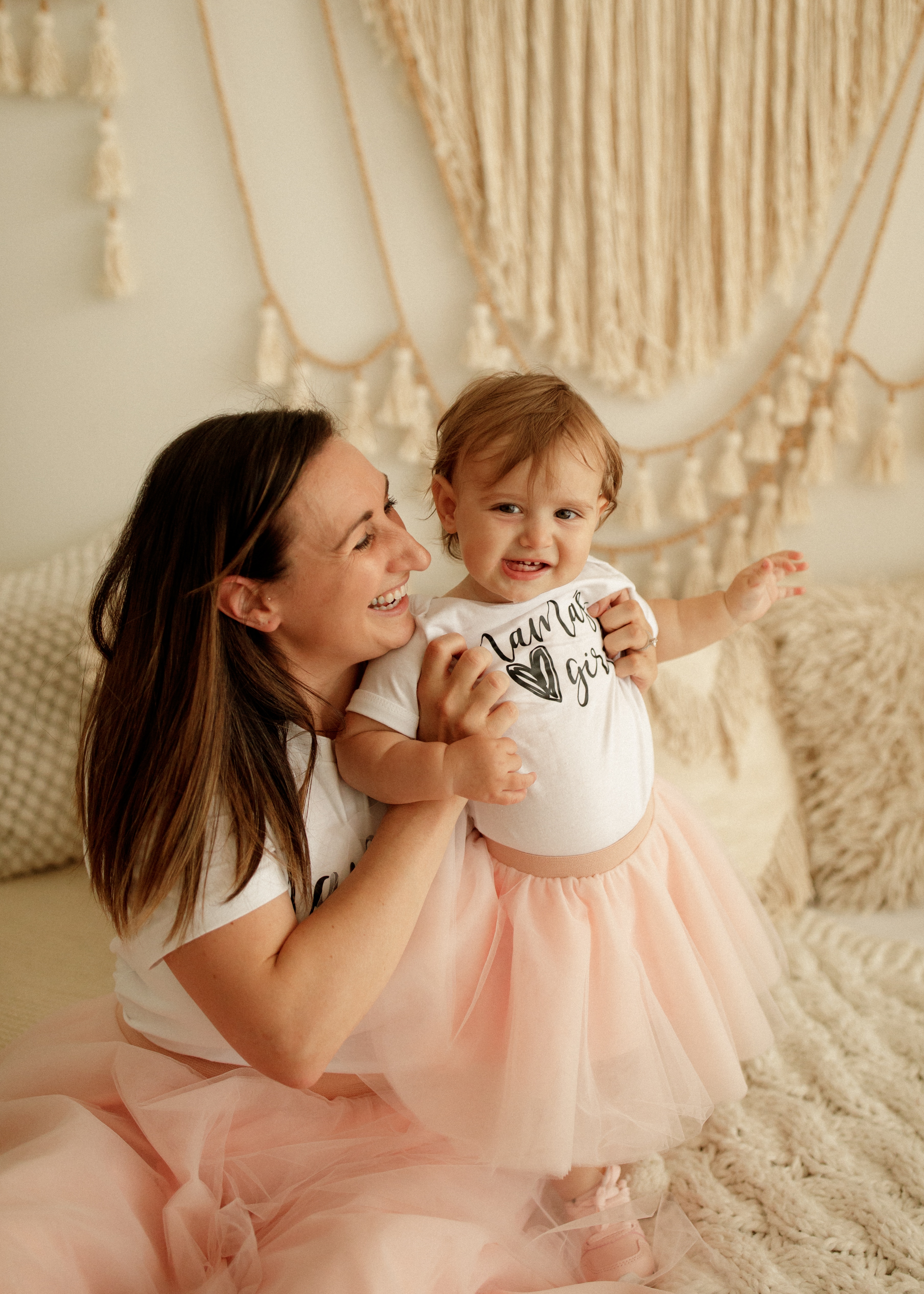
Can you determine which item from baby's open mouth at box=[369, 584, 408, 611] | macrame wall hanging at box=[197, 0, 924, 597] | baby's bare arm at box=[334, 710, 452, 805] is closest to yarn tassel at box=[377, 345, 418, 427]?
macrame wall hanging at box=[197, 0, 924, 597]

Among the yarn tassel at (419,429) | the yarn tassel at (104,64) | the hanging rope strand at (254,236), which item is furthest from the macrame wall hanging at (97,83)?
the yarn tassel at (419,429)

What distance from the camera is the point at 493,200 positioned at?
62.8 inches

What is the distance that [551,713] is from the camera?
0.97 metres

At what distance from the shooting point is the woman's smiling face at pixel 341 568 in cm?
94

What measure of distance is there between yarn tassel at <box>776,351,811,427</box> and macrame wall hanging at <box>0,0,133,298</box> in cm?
120

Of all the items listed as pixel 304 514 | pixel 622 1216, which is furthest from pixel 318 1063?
pixel 304 514

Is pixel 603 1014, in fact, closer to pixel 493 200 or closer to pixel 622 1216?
pixel 622 1216

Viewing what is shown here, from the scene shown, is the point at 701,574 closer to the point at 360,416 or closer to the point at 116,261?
the point at 360,416

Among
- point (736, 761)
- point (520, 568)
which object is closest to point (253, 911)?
point (520, 568)

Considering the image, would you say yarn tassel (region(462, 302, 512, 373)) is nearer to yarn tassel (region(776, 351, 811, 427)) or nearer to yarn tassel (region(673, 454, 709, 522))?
yarn tassel (region(673, 454, 709, 522))

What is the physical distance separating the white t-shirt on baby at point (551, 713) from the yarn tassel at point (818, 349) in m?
0.93

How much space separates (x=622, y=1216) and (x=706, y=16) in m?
1.74

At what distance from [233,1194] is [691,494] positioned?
1.36 meters

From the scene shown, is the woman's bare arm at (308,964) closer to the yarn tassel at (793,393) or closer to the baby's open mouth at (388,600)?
the baby's open mouth at (388,600)
